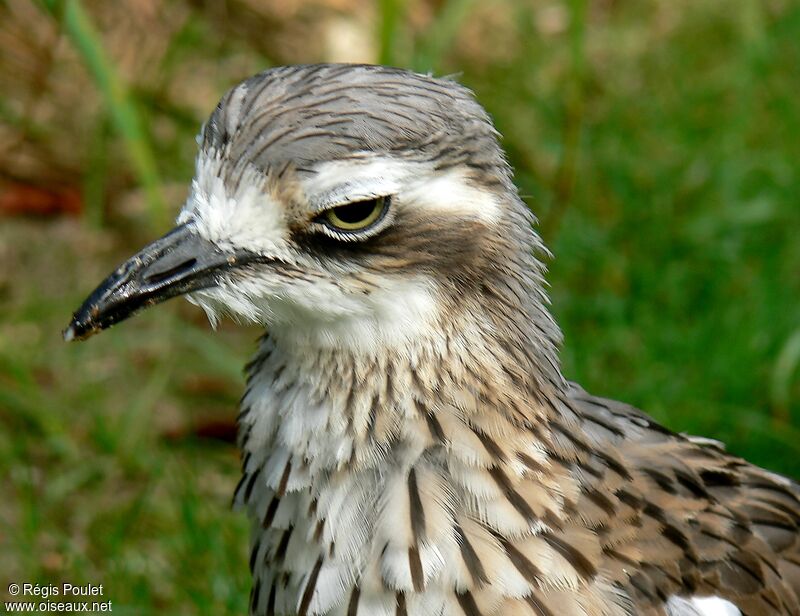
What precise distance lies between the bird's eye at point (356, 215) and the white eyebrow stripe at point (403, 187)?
1.0 inches

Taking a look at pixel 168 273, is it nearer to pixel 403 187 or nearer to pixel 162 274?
pixel 162 274

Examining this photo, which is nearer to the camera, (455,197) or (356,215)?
(356,215)

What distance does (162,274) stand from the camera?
9.24ft

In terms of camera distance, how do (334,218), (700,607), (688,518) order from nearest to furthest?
(334,218) < (700,607) < (688,518)

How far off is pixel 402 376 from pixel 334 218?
0.42 metres

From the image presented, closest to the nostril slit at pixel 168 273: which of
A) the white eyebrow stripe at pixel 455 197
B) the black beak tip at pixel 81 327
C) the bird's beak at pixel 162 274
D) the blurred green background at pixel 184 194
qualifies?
the bird's beak at pixel 162 274

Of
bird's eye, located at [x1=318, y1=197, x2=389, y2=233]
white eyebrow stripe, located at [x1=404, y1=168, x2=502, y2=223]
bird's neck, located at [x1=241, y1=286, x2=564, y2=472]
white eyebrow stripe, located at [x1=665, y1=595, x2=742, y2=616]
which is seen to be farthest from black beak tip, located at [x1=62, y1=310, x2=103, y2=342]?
white eyebrow stripe, located at [x1=665, y1=595, x2=742, y2=616]

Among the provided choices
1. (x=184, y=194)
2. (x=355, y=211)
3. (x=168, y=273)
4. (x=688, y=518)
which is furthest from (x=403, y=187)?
(x=184, y=194)

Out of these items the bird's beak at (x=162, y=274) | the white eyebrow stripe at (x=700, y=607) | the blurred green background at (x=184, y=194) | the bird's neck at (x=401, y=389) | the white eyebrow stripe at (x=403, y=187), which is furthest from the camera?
the blurred green background at (x=184, y=194)

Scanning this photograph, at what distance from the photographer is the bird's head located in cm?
272

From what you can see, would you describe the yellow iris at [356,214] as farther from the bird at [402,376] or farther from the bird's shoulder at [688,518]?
the bird's shoulder at [688,518]

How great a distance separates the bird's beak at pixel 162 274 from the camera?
2.81m

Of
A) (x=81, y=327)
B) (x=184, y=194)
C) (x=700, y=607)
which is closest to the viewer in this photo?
(x=81, y=327)

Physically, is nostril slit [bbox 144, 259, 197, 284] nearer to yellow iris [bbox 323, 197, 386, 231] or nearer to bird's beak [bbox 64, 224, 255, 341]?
bird's beak [bbox 64, 224, 255, 341]
